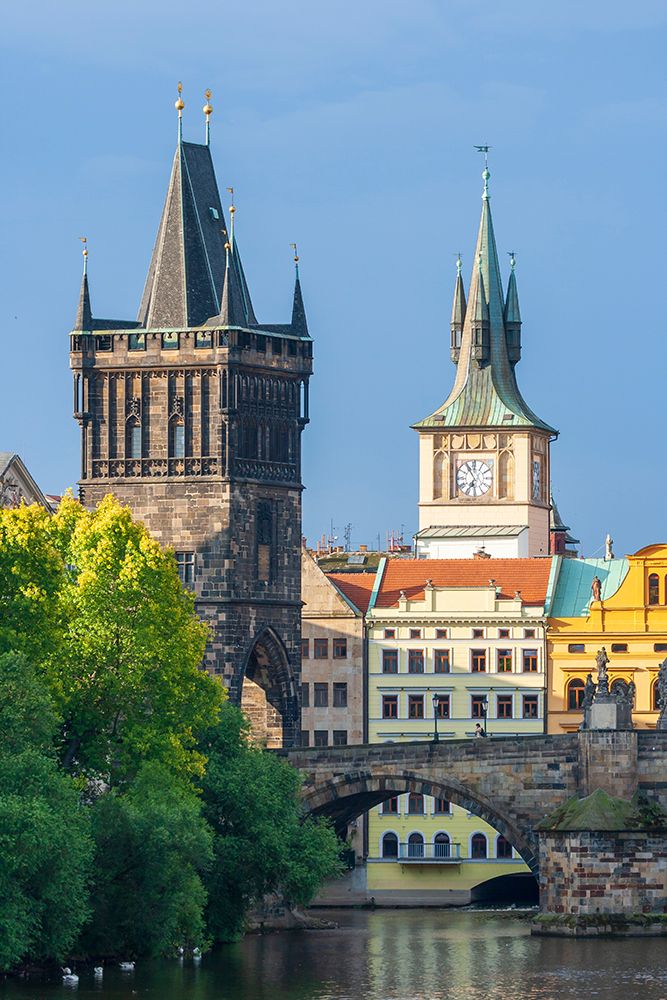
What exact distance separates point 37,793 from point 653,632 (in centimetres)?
5488

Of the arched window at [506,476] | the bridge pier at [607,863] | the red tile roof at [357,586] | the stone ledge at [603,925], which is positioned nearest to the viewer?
the stone ledge at [603,925]

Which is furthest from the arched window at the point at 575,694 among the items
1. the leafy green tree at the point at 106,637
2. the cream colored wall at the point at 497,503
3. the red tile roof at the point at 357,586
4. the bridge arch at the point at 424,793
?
the leafy green tree at the point at 106,637

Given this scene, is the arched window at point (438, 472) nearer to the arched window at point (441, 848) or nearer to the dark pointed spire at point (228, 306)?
the arched window at point (441, 848)

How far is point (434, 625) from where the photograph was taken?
153m

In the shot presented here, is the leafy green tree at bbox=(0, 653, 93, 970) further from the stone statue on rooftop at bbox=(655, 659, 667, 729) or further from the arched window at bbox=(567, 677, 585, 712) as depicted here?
the arched window at bbox=(567, 677, 585, 712)

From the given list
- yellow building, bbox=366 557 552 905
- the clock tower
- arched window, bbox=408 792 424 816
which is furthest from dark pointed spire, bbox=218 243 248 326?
the clock tower

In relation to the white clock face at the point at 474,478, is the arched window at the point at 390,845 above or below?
below

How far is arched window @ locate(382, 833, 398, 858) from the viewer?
495 feet

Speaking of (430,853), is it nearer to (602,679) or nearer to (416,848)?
(416,848)

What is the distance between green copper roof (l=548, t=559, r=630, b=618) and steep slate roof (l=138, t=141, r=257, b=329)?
19.8 m

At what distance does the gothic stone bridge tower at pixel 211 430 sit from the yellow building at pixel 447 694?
9.95 metres

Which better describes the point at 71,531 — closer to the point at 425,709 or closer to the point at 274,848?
the point at 274,848

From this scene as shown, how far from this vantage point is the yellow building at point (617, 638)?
14988 centimetres

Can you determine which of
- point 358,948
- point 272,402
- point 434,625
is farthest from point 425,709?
point 358,948
